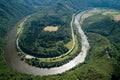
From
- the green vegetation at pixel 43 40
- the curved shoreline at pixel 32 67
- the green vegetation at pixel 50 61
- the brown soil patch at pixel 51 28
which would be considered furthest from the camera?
the brown soil patch at pixel 51 28

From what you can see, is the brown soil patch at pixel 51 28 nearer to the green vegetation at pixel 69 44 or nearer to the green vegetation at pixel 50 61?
the green vegetation at pixel 69 44

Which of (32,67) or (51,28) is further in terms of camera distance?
(51,28)

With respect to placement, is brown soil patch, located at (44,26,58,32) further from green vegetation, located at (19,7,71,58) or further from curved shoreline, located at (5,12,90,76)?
curved shoreline, located at (5,12,90,76)

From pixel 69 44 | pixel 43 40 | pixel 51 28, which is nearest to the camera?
pixel 69 44

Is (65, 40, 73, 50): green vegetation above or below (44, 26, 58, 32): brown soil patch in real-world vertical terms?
below

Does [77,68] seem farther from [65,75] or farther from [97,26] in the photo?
[97,26]

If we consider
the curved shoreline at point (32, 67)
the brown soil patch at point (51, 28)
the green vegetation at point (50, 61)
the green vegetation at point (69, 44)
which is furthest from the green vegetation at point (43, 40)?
the curved shoreline at point (32, 67)

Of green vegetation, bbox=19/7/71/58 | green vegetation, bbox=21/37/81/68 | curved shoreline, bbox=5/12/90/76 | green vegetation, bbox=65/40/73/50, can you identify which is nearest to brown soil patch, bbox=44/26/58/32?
green vegetation, bbox=19/7/71/58

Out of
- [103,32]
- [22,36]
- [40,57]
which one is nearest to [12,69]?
[40,57]

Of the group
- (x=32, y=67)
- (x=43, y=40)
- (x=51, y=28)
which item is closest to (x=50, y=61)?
(x=32, y=67)

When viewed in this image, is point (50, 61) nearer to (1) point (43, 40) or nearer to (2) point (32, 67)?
(2) point (32, 67)

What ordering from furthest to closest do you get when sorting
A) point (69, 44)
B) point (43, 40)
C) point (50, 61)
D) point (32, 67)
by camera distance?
point (43, 40) → point (69, 44) → point (50, 61) → point (32, 67)
